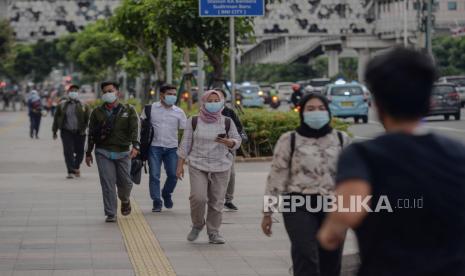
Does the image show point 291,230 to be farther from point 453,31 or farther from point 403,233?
point 453,31

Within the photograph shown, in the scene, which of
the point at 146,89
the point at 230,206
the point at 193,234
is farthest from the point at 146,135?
the point at 146,89

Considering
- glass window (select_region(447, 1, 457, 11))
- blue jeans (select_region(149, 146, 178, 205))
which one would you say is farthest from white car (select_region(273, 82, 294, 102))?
blue jeans (select_region(149, 146, 178, 205))

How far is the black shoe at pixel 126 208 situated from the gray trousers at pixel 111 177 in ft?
1.01

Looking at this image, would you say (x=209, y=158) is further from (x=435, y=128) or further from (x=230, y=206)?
(x=435, y=128)

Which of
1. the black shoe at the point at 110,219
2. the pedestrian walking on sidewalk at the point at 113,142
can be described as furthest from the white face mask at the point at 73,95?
the black shoe at the point at 110,219

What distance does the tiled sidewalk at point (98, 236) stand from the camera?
1071 centimetres

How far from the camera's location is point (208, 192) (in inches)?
474

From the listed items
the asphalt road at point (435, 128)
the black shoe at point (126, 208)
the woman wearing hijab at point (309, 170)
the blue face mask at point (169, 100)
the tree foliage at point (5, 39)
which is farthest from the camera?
the tree foliage at point (5, 39)

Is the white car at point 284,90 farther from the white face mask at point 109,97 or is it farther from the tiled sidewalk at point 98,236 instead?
the white face mask at point 109,97

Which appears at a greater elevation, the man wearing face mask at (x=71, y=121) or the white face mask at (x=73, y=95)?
the white face mask at (x=73, y=95)

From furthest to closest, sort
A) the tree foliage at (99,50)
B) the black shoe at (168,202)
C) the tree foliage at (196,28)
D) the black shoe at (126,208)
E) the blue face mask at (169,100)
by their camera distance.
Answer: the tree foliage at (99,50) < the tree foliage at (196,28) < the black shoe at (168,202) < the blue face mask at (169,100) < the black shoe at (126,208)

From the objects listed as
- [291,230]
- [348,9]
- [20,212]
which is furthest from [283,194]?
[348,9]

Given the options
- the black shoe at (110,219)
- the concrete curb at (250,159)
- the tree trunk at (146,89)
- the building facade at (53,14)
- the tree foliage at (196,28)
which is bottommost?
the concrete curb at (250,159)

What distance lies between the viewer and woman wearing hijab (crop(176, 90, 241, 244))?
12.0 m
